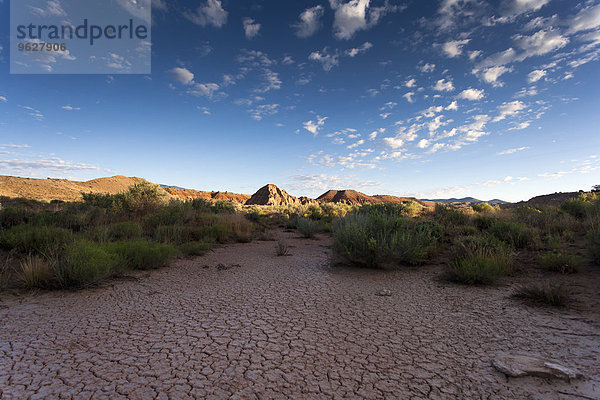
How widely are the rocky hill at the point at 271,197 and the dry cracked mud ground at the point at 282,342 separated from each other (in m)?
43.2

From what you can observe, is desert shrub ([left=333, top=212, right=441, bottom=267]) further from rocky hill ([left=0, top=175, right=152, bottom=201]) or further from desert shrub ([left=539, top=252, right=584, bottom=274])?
rocky hill ([left=0, top=175, right=152, bottom=201])

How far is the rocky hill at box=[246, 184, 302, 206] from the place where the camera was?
48.9m

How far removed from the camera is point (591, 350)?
278 cm

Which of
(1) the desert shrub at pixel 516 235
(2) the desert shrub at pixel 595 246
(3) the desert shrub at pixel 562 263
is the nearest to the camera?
(3) the desert shrub at pixel 562 263

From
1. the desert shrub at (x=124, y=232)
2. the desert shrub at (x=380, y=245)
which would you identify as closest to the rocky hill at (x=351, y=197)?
the desert shrub at (x=124, y=232)

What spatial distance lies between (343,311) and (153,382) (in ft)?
8.04

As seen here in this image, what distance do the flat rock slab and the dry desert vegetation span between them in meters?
0.01

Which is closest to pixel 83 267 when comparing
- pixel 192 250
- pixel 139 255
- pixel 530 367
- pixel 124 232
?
pixel 139 255

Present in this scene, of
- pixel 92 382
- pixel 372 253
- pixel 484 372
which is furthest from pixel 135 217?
pixel 484 372

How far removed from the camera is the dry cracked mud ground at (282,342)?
2289mm

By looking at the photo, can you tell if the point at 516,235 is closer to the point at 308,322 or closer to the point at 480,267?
the point at 480,267

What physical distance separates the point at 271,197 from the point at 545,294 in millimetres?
46195

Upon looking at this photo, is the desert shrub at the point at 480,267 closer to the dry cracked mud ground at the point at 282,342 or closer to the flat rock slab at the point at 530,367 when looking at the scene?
the dry cracked mud ground at the point at 282,342

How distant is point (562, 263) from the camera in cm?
541
